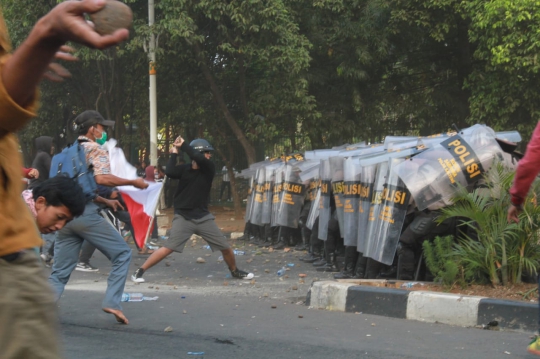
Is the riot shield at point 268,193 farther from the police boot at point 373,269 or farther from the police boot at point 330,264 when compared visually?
the police boot at point 373,269

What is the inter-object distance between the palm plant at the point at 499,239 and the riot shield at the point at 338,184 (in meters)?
3.03

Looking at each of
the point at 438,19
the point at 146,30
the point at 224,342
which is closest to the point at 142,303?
the point at 224,342

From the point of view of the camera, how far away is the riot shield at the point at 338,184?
10.6 m

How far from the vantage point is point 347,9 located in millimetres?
21188

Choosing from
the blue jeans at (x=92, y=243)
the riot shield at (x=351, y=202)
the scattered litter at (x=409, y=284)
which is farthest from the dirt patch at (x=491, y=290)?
the blue jeans at (x=92, y=243)

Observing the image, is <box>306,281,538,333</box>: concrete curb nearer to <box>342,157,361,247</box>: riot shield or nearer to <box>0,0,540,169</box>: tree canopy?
<box>342,157,361,247</box>: riot shield

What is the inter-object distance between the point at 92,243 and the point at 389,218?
11.8 feet

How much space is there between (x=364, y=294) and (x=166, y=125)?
20.3m

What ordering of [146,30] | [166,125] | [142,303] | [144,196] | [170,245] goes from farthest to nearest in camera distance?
[166,125] < [146,30] < [144,196] < [170,245] < [142,303]

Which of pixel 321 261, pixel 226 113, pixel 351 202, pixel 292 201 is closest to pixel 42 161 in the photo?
pixel 292 201

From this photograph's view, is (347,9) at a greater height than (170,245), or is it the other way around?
(347,9)

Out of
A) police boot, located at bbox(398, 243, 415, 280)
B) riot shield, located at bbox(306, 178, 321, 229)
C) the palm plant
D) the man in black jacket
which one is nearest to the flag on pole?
the man in black jacket

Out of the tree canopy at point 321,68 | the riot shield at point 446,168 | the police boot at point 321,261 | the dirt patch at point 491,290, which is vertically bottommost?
the police boot at point 321,261

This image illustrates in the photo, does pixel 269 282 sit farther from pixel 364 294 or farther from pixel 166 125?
pixel 166 125
